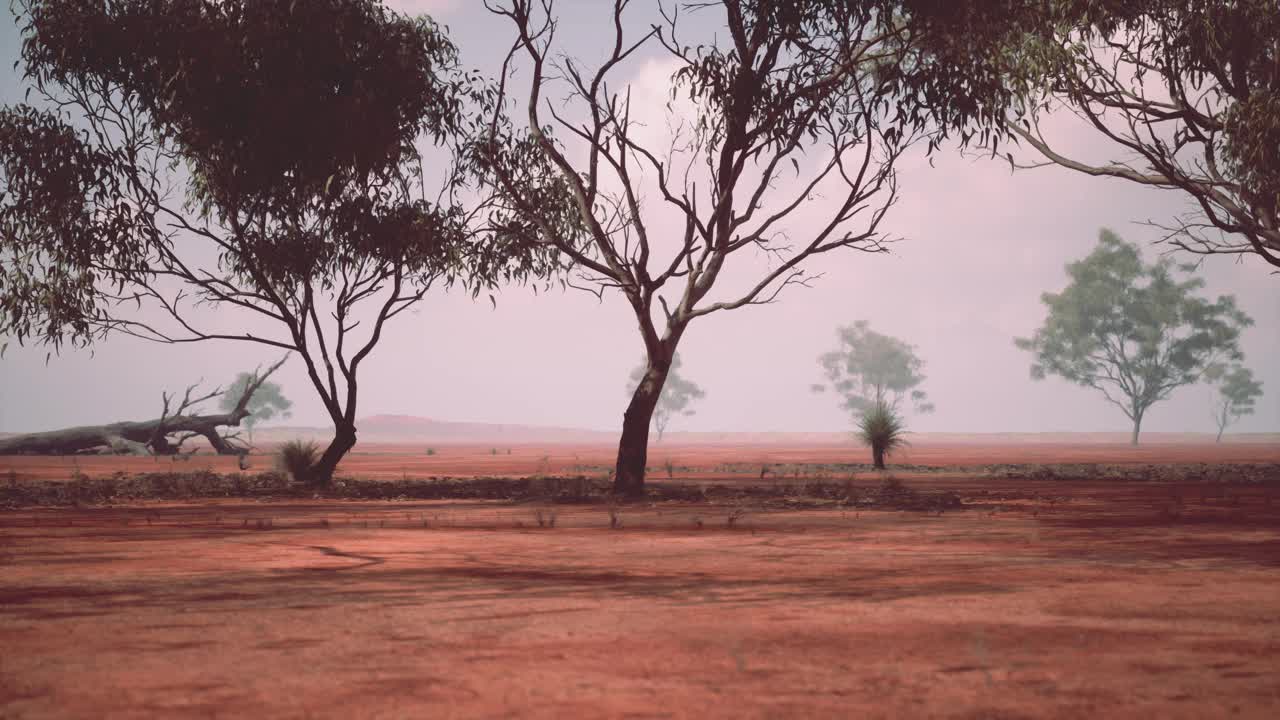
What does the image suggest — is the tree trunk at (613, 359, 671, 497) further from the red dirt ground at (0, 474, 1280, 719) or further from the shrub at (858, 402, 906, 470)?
the shrub at (858, 402, 906, 470)

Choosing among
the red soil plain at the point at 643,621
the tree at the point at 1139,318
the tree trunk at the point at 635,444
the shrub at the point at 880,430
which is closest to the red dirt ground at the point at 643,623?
the red soil plain at the point at 643,621

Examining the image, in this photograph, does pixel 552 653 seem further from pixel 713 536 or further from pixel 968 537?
pixel 968 537

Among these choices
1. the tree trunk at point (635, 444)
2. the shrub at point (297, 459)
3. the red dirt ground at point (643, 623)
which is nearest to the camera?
the red dirt ground at point (643, 623)

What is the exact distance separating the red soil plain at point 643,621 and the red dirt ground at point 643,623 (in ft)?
0.07

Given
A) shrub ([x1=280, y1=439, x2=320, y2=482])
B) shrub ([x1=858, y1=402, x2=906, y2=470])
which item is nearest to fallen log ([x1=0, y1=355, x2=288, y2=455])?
shrub ([x1=280, y1=439, x2=320, y2=482])

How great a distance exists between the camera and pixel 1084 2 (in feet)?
63.5

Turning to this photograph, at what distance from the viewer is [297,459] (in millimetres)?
21578

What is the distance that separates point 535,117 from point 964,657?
14838mm

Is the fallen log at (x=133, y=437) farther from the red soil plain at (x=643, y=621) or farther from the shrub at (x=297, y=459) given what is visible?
the red soil plain at (x=643, y=621)

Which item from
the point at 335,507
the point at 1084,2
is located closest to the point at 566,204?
the point at 335,507

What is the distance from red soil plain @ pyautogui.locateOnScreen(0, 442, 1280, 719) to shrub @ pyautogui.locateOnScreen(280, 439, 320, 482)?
10088 mm

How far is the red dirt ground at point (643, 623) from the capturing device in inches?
156

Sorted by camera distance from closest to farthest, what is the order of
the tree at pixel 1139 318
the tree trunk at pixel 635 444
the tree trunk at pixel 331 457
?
the tree trunk at pixel 635 444 < the tree trunk at pixel 331 457 < the tree at pixel 1139 318

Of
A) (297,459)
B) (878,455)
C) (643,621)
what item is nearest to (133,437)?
(297,459)
